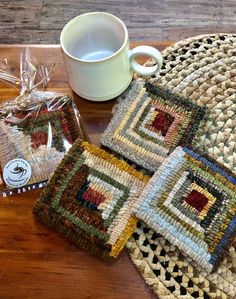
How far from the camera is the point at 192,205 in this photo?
58 centimetres

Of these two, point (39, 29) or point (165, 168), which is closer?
point (165, 168)

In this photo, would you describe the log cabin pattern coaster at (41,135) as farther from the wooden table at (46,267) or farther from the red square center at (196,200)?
the red square center at (196,200)

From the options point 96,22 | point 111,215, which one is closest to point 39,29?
point 96,22

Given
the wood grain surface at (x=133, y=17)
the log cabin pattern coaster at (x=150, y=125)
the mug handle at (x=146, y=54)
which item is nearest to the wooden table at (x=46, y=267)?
the log cabin pattern coaster at (x=150, y=125)

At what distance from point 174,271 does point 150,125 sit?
0.21m

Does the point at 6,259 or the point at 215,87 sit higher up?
the point at 215,87

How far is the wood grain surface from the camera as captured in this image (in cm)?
125

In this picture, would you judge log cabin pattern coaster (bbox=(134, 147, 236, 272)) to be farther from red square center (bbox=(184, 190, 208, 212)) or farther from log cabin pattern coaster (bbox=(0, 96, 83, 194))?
log cabin pattern coaster (bbox=(0, 96, 83, 194))

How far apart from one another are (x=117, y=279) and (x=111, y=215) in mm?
83

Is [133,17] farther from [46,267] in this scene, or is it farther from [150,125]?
[46,267]

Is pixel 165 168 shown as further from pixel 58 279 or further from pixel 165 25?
pixel 165 25

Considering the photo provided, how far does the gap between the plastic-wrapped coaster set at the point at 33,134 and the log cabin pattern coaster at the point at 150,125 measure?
0.22 ft

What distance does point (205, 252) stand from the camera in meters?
0.55

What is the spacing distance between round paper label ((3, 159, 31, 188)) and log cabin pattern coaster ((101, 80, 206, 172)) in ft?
0.40
